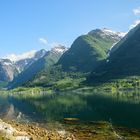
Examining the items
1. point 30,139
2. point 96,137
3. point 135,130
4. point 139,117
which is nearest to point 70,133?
point 96,137

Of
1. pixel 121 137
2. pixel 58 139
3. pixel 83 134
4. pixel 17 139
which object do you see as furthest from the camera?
pixel 83 134

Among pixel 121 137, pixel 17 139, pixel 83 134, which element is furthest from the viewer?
pixel 83 134

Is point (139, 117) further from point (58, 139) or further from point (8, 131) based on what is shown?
point (8, 131)

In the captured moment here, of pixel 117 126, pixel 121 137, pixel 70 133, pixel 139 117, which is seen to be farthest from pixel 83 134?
pixel 139 117

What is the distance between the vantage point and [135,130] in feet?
265

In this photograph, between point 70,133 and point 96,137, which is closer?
point 96,137

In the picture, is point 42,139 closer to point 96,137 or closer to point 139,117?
point 96,137

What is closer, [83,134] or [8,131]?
[8,131]

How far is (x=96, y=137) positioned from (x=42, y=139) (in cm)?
1417

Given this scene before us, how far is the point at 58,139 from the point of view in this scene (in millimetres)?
66500

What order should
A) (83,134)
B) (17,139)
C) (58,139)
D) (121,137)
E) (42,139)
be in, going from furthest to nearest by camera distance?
1. (83,134)
2. (121,137)
3. (58,139)
4. (42,139)
5. (17,139)

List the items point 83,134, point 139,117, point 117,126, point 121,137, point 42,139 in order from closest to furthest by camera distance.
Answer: point 42,139
point 121,137
point 83,134
point 117,126
point 139,117

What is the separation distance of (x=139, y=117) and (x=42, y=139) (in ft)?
171

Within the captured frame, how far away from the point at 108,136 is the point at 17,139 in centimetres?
2498
